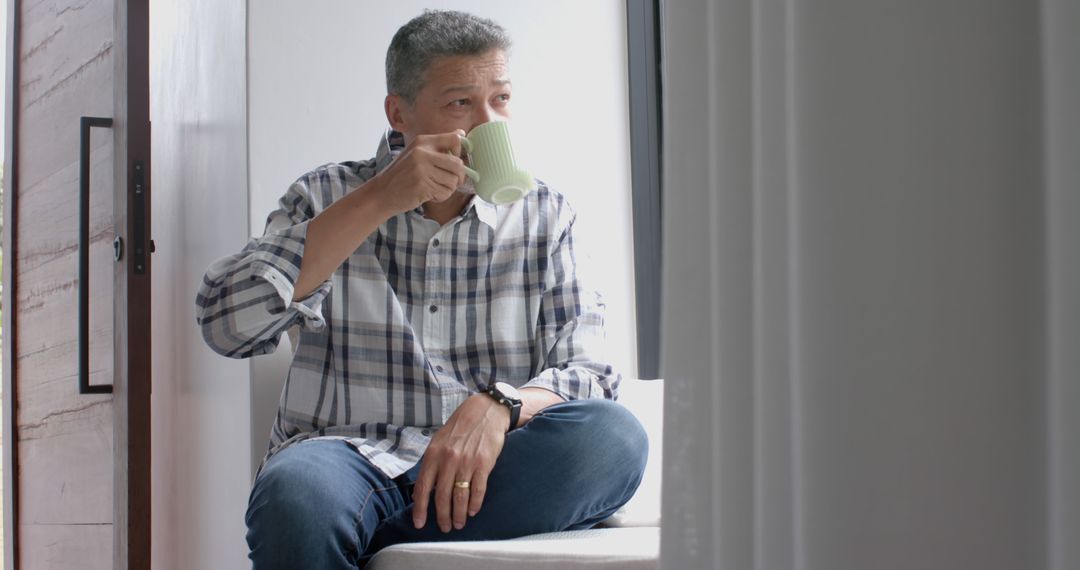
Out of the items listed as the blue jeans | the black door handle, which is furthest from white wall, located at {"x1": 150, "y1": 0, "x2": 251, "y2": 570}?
the blue jeans

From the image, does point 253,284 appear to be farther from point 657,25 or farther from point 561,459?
point 657,25

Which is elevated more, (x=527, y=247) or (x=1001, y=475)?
(x=527, y=247)

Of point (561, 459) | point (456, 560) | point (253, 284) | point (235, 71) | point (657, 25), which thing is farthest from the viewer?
point (657, 25)

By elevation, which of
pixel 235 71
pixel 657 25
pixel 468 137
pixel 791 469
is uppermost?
pixel 657 25

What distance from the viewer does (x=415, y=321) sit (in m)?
1.37

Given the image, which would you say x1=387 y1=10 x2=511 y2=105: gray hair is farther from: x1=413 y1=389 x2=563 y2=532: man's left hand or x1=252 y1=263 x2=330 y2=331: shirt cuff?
x1=413 y1=389 x2=563 y2=532: man's left hand

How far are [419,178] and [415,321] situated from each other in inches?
8.7

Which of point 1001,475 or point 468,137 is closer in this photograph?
point 1001,475

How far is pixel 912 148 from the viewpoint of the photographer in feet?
1.05

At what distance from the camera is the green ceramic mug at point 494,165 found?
127cm

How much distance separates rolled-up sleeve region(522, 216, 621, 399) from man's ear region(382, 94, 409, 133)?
292 mm

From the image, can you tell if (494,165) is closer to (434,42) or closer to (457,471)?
(434,42)

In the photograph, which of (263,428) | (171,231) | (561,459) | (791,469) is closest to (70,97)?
(171,231)

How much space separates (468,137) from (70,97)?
1.58 metres
